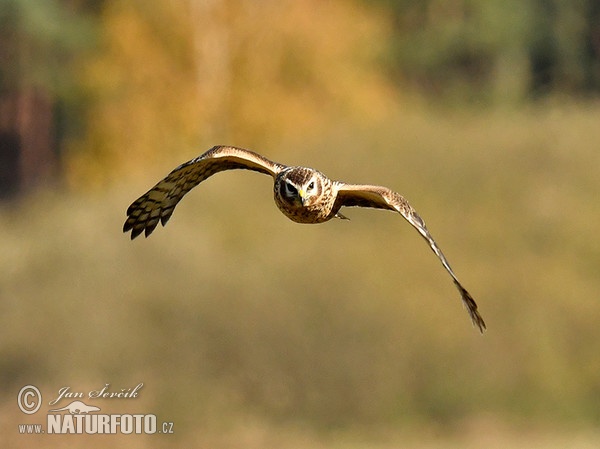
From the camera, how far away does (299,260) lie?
864 inches

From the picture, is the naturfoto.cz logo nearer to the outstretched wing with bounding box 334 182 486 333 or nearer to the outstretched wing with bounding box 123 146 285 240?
the outstretched wing with bounding box 123 146 285 240

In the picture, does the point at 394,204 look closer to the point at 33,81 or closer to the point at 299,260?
the point at 299,260

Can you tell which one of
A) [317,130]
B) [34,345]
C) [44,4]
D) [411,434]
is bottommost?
[411,434]

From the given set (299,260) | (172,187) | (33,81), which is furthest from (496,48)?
(172,187)

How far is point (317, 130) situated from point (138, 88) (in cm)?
352

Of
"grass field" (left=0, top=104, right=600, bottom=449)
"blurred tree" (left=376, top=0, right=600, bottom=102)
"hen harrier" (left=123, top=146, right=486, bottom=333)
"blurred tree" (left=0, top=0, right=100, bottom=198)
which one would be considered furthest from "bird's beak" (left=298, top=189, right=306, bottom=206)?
"blurred tree" (left=376, top=0, right=600, bottom=102)

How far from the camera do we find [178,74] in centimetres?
2975

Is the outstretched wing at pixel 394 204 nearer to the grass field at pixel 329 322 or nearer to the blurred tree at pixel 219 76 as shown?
the grass field at pixel 329 322

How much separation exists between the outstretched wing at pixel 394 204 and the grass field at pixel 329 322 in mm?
11241

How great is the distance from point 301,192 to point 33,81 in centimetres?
2666

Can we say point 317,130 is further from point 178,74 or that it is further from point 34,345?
point 34,345

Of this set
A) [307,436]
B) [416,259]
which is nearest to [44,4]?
[416,259]

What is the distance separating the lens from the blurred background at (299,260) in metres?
20.1

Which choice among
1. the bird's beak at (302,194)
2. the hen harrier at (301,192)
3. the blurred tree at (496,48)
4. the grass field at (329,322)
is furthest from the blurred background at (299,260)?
the bird's beak at (302,194)
